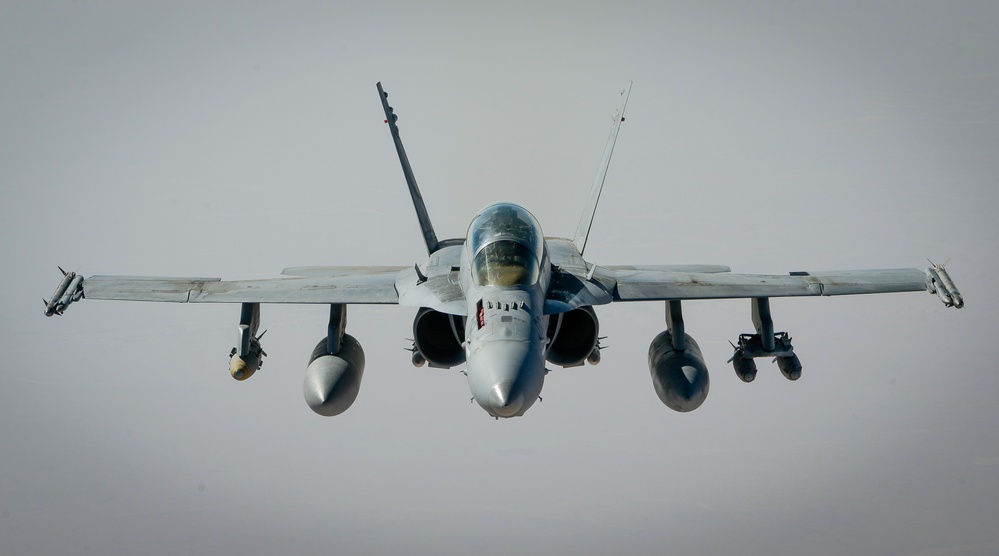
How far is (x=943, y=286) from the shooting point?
47.2 feet

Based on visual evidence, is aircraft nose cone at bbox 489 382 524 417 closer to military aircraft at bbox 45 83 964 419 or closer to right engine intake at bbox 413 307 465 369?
military aircraft at bbox 45 83 964 419

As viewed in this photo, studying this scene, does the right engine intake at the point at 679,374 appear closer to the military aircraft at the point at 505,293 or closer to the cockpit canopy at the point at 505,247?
the military aircraft at the point at 505,293

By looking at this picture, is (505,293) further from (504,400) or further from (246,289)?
(246,289)

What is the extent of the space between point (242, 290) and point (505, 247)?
4.34m

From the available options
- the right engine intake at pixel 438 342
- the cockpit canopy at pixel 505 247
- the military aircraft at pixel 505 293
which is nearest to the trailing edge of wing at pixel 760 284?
the military aircraft at pixel 505 293

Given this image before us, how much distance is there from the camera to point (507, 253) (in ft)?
42.1

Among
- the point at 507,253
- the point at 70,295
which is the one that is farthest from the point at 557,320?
the point at 70,295

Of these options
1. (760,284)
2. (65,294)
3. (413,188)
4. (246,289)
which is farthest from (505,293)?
(65,294)

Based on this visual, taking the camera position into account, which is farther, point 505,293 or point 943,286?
point 943,286

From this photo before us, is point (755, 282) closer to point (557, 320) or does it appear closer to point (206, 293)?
point (557, 320)

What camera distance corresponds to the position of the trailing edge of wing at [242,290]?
14.3 m

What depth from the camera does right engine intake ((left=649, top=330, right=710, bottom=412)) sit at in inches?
553

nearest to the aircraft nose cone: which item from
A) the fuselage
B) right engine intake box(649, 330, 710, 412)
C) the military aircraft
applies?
the fuselage

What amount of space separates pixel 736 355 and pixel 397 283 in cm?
549
